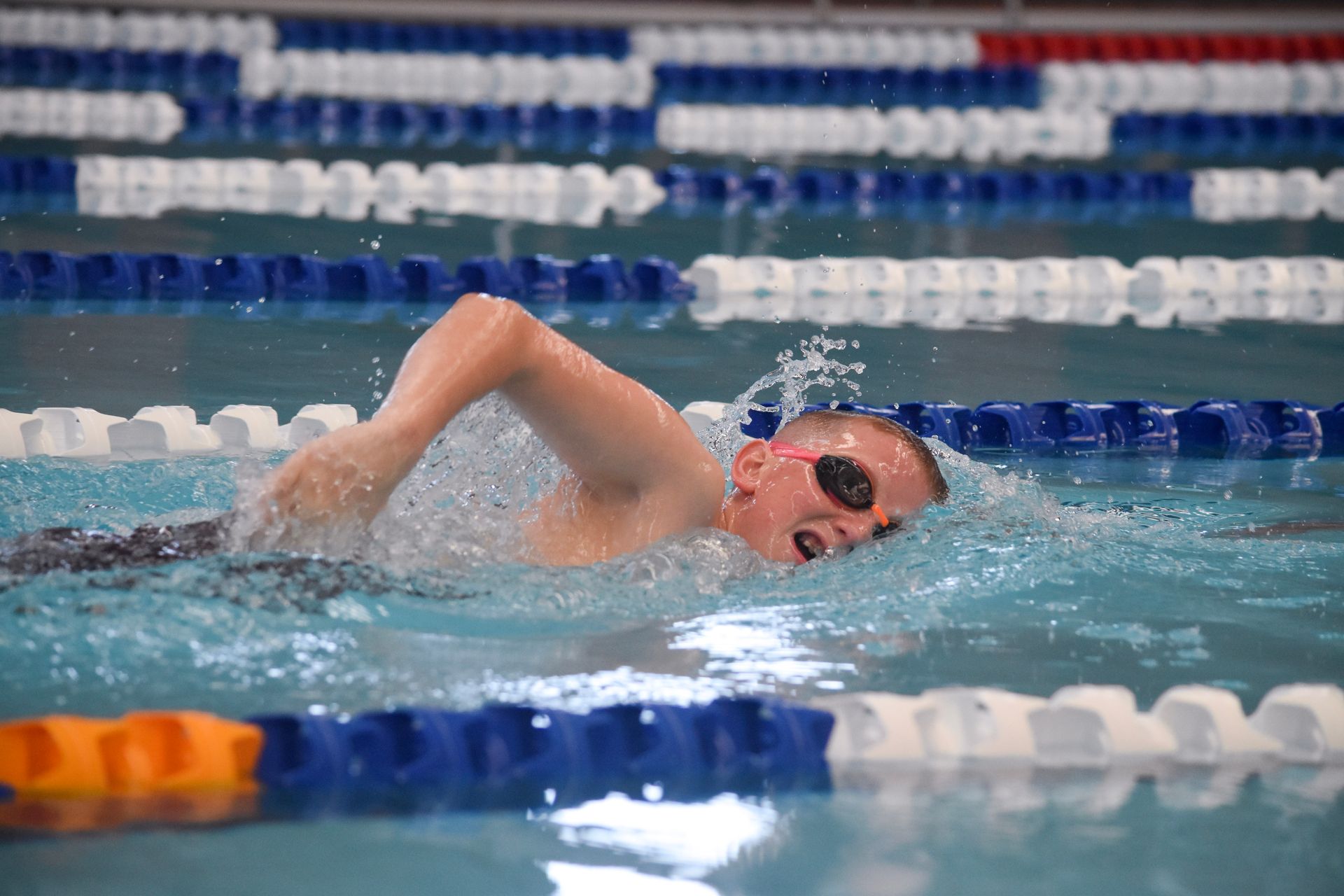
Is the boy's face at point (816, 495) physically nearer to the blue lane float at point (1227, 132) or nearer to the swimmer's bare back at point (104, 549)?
the swimmer's bare back at point (104, 549)

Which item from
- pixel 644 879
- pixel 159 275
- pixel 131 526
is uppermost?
pixel 159 275

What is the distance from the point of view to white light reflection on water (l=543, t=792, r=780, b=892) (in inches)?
70.3

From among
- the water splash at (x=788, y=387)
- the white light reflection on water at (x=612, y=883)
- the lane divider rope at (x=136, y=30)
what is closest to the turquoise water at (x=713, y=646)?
the white light reflection on water at (x=612, y=883)

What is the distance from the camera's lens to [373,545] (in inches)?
94.1

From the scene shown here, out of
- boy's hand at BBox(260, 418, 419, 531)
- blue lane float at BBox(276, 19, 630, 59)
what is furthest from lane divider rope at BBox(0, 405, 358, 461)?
blue lane float at BBox(276, 19, 630, 59)

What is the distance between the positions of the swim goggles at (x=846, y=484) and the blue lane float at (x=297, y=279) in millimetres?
2802

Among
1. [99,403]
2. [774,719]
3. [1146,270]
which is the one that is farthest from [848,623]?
[1146,270]

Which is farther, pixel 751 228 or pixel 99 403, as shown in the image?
pixel 751 228

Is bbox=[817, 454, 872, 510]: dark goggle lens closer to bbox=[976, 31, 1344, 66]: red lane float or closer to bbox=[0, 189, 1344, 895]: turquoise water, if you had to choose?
bbox=[0, 189, 1344, 895]: turquoise water

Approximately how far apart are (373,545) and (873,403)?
2002 millimetres

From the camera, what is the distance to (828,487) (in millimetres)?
2430

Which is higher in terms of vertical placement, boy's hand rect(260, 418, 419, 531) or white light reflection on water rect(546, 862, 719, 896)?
boy's hand rect(260, 418, 419, 531)

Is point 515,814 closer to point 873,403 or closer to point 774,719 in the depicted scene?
point 774,719

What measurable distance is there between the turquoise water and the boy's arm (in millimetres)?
159
